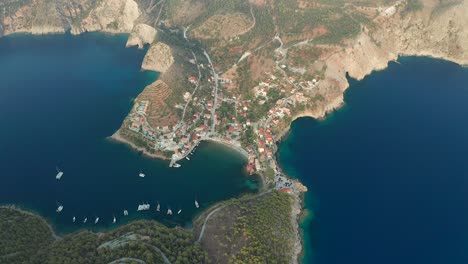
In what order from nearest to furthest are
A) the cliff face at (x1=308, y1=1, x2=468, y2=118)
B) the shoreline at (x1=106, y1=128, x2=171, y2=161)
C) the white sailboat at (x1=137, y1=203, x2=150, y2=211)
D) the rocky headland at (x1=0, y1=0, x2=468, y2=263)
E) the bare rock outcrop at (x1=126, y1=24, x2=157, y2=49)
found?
the white sailboat at (x1=137, y1=203, x2=150, y2=211), the shoreline at (x1=106, y1=128, x2=171, y2=161), the rocky headland at (x1=0, y1=0, x2=468, y2=263), the cliff face at (x1=308, y1=1, x2=468, y2=118), the bare rock outcrop at (x1=126, y1=24, x2=157, y2=49)

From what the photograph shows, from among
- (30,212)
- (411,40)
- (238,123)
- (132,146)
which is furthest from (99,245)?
(411,40)

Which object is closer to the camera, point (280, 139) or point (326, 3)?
point (280, 139)

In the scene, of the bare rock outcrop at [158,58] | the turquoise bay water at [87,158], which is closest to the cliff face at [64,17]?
the turquoise bay water at [87,158]

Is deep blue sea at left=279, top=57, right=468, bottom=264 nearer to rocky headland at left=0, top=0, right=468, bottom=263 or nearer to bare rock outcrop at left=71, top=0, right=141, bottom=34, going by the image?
rocky headland at left=0, top=0, right=468, bottom=263

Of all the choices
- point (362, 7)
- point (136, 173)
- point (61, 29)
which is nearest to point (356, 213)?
point (136, 173)

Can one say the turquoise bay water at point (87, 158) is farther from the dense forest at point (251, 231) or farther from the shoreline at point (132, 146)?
the dense forest at point (251, 231)

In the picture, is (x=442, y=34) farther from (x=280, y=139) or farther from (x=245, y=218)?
(x=245, y=218)

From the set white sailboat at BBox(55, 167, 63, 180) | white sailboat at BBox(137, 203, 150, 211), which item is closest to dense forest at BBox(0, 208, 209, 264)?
white sailboat at BBox(137, 203, 150, 211)

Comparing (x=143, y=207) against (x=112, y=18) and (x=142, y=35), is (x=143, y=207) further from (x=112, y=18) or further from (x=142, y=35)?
(x=112, y=18)

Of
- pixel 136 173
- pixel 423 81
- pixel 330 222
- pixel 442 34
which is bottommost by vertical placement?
pixel 136 173
